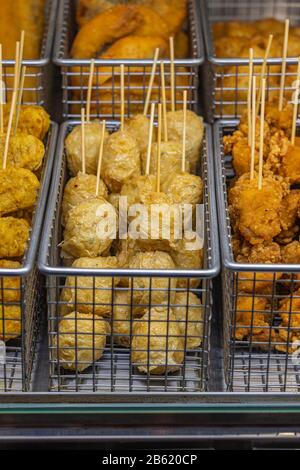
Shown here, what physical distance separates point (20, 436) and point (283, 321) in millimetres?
749

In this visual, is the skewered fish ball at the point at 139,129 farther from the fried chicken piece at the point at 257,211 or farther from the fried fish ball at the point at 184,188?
the fried chicken piece at the point at 257,211

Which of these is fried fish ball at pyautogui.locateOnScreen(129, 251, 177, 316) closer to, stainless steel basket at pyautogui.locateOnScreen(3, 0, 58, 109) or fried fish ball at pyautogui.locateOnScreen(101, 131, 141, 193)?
fried fish ball at pyautogui.locateOnScreen(101, 131, 141, 193)

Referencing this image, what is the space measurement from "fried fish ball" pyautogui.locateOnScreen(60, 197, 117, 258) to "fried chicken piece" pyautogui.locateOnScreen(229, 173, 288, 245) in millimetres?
358

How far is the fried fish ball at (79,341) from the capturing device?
224cm

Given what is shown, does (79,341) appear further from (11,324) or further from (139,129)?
(139,129)

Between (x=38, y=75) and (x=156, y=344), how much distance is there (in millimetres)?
1076

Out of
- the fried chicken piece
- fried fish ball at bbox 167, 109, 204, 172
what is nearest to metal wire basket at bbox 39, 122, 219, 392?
the fried chicken piece

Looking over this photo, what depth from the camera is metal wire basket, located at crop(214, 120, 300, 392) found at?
2.18m

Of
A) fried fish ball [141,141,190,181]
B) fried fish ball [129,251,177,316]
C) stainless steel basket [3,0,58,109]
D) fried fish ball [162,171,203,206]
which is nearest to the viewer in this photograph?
fried fish ball [129,251,177,316]

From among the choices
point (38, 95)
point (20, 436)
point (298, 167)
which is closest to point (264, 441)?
point (20, 436)

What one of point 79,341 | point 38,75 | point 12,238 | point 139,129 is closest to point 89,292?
point 79,341

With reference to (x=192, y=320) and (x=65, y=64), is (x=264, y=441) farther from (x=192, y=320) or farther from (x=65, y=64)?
(x=65, y=64)

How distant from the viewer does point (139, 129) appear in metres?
2.77

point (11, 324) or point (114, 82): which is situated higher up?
point (114, 82)
